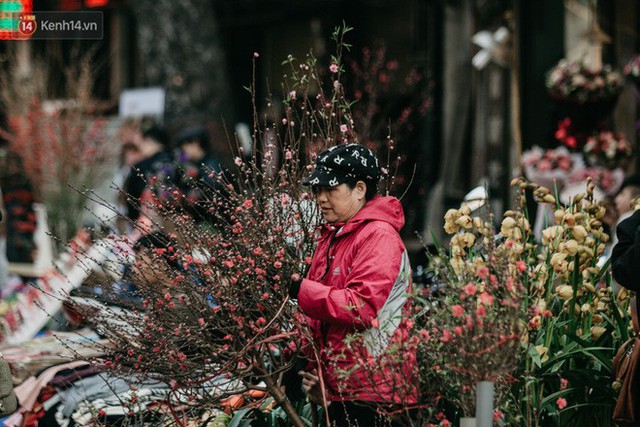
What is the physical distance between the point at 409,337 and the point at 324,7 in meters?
11.6

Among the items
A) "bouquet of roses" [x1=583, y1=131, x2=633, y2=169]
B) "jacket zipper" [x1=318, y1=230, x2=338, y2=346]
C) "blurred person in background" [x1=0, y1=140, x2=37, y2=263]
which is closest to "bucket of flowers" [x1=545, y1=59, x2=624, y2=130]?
"bouquet of roses" [x1=583, y1=131, x2=633, y2=169]

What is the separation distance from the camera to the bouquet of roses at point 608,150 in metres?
8.64

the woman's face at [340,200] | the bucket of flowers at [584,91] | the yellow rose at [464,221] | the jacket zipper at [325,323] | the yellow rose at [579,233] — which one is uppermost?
the bucket of flowers at [584,91]

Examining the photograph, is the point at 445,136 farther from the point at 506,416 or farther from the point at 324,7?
the point at 506,416

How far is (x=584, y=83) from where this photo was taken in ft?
29.0

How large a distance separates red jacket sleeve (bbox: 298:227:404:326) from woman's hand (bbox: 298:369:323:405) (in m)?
0.30

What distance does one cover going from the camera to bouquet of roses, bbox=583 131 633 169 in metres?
8.64

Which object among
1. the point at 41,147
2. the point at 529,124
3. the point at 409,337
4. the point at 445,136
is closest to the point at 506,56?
the point at 529,124

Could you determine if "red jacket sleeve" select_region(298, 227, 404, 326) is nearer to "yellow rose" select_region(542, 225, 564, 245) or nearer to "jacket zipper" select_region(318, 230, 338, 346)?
"jacket zipper" select_region(318, 230, 338, 346)

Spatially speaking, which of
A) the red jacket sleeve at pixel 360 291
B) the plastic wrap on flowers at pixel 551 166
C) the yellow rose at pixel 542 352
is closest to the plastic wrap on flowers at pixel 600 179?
the plastic wrap on flowers at pixel 551 166

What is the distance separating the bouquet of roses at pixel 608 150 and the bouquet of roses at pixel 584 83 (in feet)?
1.20

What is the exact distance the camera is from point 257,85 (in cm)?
1617

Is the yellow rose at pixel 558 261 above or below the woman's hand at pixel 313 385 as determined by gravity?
above

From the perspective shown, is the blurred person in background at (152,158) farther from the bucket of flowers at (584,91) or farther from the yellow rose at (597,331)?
the yellow rose at (597,331)
